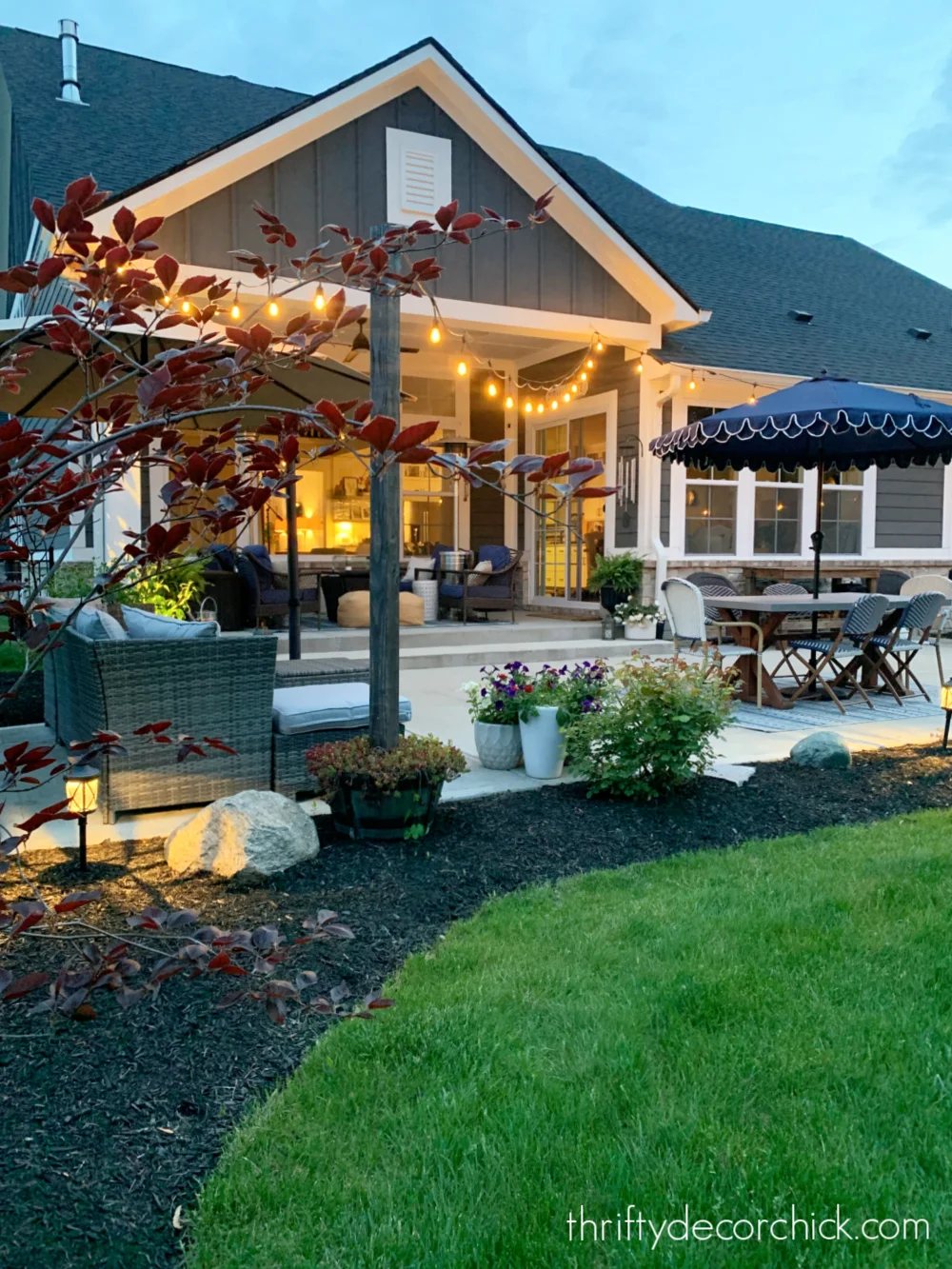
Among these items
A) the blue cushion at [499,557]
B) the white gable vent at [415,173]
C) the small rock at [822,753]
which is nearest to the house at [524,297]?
the white gable vent at [415,173]

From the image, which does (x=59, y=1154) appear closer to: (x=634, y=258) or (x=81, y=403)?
(x=81, y=403)

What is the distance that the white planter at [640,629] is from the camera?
10094 millimetres

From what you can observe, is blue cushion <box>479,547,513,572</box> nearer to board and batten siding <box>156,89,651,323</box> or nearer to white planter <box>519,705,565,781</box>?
board and batten siding <box>156,89,651,323</box>

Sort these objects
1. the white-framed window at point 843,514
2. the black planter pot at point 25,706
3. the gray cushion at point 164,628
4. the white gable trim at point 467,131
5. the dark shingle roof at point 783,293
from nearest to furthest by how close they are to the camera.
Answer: the gray cushion at point 164,628, the black planter pot at point 25,706, the white gable trim at point 467,131, the dark shingle roof at point 783,293, the white-framed window at point 843,514

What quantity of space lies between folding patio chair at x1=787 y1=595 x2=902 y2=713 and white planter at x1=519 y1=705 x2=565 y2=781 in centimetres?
275

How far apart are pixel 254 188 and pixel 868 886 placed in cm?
806

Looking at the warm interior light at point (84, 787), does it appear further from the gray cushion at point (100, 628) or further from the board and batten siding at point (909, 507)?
the board and batten siding at point (909, 507)

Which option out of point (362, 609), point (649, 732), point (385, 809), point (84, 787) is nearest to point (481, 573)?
point (362, 609)

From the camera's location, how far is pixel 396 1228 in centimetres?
161

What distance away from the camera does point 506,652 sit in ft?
29.9

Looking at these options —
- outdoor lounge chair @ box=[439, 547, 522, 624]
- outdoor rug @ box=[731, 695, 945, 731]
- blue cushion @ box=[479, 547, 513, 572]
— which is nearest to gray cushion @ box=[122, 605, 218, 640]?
outdoor rug @ box=[731, 695, 945, 731]

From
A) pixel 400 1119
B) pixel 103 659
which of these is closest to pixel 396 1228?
pixel 400 1119

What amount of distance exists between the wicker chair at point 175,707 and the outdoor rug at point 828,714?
3.30 metres

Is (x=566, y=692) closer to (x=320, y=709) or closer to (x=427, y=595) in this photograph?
(x=320, y=709)
